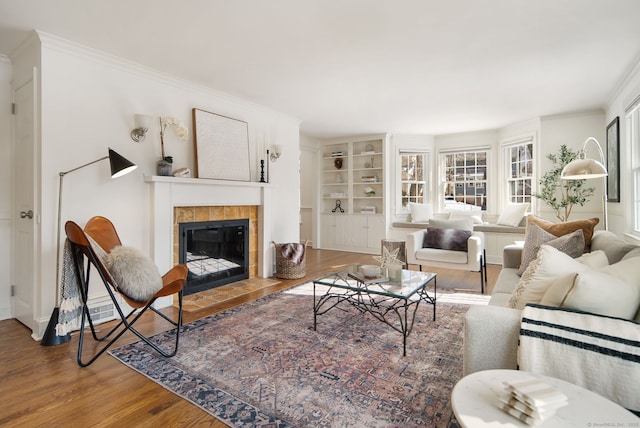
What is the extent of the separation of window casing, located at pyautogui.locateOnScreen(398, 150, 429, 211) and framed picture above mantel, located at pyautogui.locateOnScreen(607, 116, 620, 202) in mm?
2941

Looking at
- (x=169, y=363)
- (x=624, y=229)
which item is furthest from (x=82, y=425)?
(x=624, y=229)

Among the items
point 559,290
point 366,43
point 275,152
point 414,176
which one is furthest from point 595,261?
point 414,176

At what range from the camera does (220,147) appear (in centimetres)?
404

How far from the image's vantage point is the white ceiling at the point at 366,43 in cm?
232

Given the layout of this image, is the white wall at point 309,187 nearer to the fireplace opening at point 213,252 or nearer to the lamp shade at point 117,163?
the fireplace opening at point 213,252

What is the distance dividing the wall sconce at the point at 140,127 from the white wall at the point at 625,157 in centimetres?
469

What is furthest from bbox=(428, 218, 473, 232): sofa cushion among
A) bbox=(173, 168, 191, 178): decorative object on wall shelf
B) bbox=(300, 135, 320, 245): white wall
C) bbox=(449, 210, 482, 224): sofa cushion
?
bbox=(300, 135, 320, 245): white wall

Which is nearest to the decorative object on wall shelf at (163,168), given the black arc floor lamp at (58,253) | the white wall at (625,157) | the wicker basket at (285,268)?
the black arc floor lamp at (58,253)

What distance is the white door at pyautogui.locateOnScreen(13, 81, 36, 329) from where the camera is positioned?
277cm

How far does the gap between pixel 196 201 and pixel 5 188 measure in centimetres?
161

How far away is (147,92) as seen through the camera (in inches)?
133

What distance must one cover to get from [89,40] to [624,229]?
560 cm

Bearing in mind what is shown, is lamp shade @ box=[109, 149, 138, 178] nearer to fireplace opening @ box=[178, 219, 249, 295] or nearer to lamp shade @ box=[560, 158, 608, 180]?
fireplace opening @ box=[178, 219, 249, 295]

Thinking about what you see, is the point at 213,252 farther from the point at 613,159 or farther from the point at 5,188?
the point at 613,159
